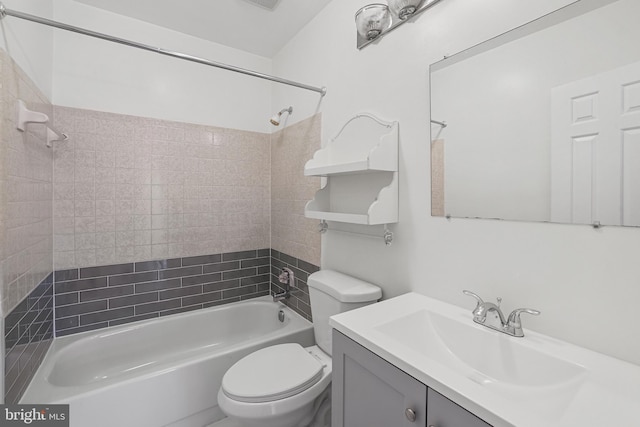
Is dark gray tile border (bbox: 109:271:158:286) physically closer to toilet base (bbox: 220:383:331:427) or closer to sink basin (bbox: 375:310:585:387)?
toilet base (bbox: 220:383:331:427)

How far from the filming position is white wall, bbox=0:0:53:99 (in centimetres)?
118

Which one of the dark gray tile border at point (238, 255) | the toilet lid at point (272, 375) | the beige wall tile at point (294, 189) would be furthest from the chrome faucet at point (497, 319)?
the dark gray tile border at point (238, 255)

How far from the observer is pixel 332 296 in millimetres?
1458

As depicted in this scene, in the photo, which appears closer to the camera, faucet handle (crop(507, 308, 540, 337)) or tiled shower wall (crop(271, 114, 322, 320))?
faucet handle (crop(507, 308, 540, 337))

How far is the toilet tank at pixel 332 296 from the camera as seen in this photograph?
1.39 meters

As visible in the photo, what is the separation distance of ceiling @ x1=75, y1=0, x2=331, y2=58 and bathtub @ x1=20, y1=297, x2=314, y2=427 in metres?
2.15

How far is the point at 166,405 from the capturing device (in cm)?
144

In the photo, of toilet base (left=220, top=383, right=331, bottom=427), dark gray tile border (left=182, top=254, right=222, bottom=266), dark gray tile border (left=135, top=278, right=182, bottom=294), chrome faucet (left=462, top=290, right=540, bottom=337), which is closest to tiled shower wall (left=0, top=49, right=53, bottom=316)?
dark gray tile border (left=135, top=278, right=182, bottom=294)

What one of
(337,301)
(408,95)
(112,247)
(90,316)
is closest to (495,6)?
(408,95)

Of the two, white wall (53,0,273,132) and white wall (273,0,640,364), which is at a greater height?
white wall (53,0,273,132)

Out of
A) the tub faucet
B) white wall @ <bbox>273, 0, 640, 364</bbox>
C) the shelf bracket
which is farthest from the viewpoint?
the tub faucet

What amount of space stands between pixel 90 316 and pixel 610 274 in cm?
264

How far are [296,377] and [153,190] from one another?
1.63m

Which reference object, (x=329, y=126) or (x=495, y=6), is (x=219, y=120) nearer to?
(x=329, y=126)
